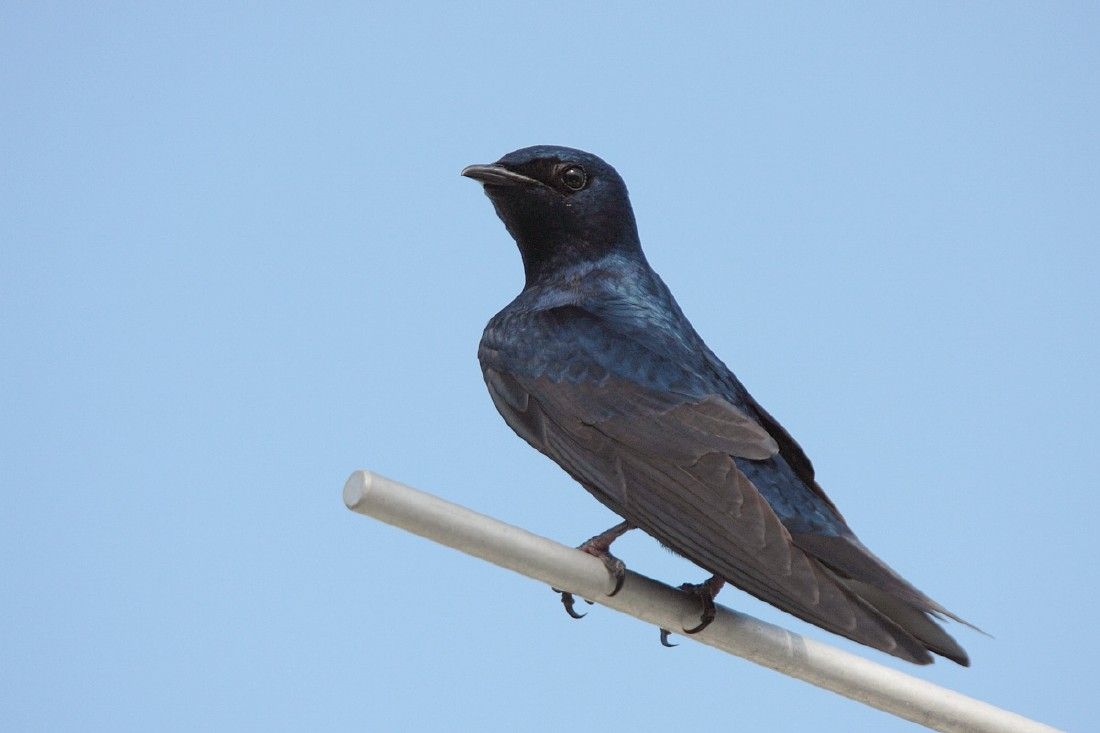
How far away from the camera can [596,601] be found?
3357 mm

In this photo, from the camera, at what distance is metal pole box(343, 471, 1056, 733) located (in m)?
2.73

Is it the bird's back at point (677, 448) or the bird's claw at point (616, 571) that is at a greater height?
the bird's back at point (677, 448)

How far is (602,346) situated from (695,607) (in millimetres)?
1283

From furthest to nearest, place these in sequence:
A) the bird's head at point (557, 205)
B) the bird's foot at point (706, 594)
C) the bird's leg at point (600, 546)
Result: the bird's head at point (557, 205)
the bird's leg at point (600, 546)
the bird's foot at point (706, 594)

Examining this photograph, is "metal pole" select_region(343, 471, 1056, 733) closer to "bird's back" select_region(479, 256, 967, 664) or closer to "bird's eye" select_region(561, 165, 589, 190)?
"bird's back" select_region(479, 256, 967, 664)

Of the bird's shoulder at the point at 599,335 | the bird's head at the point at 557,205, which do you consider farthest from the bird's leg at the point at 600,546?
the bird's head at the point at 557,205

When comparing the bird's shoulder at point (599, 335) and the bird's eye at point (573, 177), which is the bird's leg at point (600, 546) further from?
the bird's eye at point (573, 177)

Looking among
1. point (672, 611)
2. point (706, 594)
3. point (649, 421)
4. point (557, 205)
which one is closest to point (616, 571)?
point (672, 611)

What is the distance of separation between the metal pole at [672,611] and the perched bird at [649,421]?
0.08 m

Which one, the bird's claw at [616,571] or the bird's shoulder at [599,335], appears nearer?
the bird's claw at [616,571]

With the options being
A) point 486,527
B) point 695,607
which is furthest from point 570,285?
point 486,527

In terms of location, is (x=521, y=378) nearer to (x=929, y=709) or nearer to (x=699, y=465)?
(x=699, y=465)

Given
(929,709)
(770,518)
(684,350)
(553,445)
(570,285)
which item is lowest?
(929,709)

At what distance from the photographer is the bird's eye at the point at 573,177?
18.9 feet
